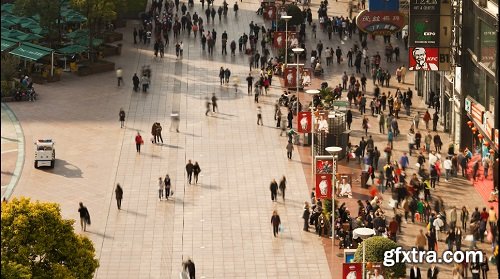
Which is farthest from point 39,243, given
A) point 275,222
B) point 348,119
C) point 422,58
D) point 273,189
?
point 348,119

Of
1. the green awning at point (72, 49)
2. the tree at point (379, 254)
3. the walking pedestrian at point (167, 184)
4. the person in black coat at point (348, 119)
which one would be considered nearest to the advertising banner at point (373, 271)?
the tree at point (379, 254)

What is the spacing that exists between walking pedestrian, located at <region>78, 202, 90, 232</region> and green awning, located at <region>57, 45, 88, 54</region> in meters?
33.4

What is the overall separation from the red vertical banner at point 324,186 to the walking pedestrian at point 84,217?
33.6 ft

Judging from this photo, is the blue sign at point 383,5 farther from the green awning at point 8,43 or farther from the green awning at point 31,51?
the green awning at point 8,43

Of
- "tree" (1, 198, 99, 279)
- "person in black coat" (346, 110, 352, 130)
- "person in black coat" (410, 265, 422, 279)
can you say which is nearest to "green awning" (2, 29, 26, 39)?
"person in black coat" (346, 110, 352, 130)

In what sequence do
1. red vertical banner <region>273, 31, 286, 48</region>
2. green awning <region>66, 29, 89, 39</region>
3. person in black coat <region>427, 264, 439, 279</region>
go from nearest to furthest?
1. person in black coat <region>427, 264, 439, 279</region>
2. red vertical banner <region>273, 31, 286, 48</region>
3. green awning <region>66, 29, 89, 39</region>

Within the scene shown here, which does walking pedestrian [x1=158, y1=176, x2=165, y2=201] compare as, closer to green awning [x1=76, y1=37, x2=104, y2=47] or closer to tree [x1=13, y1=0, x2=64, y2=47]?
green awning [x1=76, y1=37, x2=104, y2=47]

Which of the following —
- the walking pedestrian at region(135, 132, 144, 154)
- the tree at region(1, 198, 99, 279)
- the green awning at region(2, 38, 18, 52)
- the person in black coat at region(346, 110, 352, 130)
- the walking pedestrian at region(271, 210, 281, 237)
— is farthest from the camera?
the green awning at region(2, 38, 18, 52)

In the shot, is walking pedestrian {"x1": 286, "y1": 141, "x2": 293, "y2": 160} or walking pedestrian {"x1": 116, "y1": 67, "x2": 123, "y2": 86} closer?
walking pedestrian {"x1": 286, "y1": 141, "x2": 293, "y2": 160}

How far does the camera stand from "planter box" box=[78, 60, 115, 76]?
279 feet

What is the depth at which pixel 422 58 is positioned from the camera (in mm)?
61531

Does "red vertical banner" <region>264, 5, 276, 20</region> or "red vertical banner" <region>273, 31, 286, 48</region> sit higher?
"red vertical banner" <region>264, 5, 276, 20</region>

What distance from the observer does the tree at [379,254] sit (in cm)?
4066

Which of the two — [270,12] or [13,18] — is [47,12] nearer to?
[13,18]
